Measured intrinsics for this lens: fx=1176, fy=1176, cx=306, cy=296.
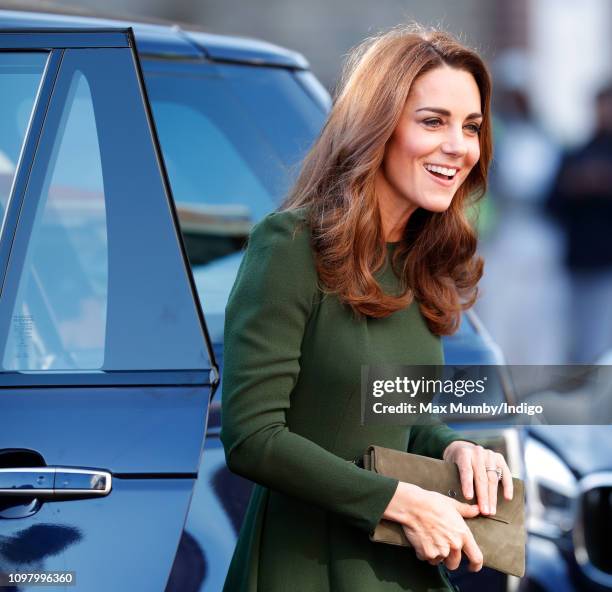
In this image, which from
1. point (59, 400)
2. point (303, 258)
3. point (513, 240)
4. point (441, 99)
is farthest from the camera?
point (513, 240)

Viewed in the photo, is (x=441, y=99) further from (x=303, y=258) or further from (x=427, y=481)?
(x=427, y=481)

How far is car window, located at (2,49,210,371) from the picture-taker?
198 centimetres

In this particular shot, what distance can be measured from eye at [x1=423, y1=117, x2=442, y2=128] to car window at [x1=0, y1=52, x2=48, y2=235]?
0.71 metres

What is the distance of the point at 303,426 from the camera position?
5.59 ft

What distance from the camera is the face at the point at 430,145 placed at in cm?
177

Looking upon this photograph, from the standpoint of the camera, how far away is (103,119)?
203cm

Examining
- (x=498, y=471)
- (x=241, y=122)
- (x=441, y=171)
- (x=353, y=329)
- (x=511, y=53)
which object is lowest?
(x=498, y=471)

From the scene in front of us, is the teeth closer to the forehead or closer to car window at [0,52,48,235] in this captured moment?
the forehead


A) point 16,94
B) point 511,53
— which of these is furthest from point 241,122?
point 511,53

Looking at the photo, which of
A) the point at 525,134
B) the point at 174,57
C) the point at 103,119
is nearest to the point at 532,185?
the point at 525,134

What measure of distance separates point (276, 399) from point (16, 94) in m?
0.83

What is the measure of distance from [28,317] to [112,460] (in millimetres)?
316

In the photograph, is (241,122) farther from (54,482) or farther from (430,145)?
(54,482)

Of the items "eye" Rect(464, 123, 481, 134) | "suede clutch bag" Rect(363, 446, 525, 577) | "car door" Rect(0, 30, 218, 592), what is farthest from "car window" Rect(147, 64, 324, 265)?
"suede clutch bag" Rect(363, 446, 525, 577)
